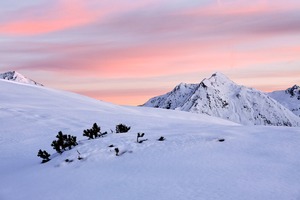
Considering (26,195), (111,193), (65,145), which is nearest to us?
(111,193)

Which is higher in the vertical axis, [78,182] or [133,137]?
[133,137]

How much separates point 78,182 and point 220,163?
12.9 ft

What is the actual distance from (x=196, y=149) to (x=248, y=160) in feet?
6.16

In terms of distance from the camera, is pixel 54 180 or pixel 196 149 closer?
pixel 54 180

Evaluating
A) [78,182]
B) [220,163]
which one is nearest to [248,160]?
[220,163]

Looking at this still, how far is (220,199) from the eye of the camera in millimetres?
9555

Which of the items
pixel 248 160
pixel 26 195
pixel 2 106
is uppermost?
pixel 2 106

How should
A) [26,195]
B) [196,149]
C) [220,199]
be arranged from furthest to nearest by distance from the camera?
[196,149], [26,195], [220,199]

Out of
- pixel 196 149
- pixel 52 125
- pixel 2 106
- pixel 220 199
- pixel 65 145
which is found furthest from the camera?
pixel 2 106

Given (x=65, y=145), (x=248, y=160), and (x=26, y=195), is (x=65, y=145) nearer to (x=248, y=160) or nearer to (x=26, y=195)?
(x=26, y=195)

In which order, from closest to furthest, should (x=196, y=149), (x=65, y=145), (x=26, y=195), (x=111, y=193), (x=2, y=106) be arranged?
1. (x=111, y=193)
2. (x=26, y=195)
3. (x=196, y=149)
4. (x=65, y=145)
5. (x=2, y=106)

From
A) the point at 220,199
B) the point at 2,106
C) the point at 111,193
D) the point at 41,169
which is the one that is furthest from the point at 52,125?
the point at 220,199

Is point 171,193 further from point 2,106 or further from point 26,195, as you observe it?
point 2,106

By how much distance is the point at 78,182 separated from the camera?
11.6m
